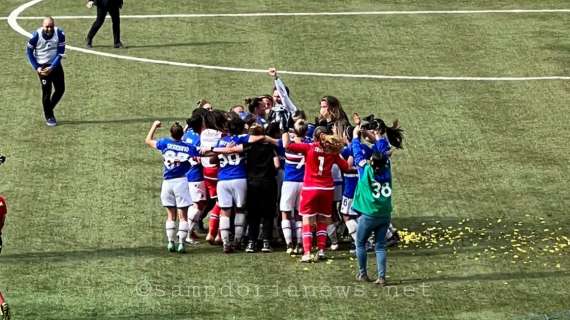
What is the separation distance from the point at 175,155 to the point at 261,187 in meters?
1.39

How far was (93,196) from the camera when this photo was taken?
79.3ft

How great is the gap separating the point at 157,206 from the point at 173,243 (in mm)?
2241

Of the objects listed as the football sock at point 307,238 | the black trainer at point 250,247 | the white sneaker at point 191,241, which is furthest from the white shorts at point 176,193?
the football sock at point 307,238

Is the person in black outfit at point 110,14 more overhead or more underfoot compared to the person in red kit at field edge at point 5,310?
more underfoot

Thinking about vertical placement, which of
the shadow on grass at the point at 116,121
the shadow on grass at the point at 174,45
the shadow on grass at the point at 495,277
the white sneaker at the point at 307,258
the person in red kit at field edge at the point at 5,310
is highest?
the person in red kit at field edge at the point at 5,310

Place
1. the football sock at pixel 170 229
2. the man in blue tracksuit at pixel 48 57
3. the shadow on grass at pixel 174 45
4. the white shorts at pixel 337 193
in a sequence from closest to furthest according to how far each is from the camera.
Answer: the football sock at pixel 170 229, the white shorts at pixel 337 193, the man in blue tracksuit at pixel 48 57, the shadow on grass at pixel 174 45

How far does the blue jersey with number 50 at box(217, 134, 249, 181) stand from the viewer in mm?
21406

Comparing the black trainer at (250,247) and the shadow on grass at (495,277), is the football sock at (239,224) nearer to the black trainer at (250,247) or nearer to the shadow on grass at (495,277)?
the black trainer at (250,247)

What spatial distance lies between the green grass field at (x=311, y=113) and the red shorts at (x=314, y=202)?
82 cm

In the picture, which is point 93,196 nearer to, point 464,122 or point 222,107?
point 222,107

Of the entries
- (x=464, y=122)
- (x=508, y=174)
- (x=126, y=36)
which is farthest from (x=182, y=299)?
(x=126, y=36)

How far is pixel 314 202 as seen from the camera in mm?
21078

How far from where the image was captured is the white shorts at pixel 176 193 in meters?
21.4

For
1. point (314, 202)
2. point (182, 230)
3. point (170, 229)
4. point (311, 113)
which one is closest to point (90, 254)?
point (170, 229)
